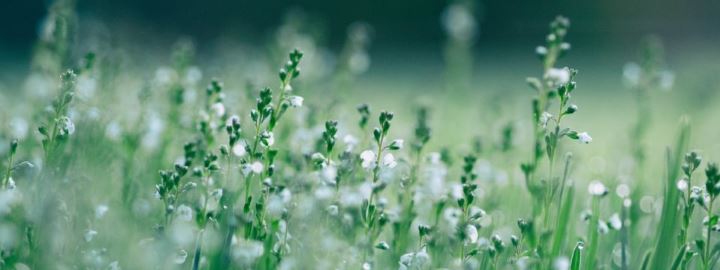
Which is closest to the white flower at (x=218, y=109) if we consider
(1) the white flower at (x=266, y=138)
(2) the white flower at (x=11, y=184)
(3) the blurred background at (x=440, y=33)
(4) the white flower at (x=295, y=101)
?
(4) the white flower at (x=295, y=101)

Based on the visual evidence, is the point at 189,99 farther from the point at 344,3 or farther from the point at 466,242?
the point at 344,3

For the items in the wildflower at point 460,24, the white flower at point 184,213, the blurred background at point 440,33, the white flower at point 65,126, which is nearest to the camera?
the white flower at point 184,213

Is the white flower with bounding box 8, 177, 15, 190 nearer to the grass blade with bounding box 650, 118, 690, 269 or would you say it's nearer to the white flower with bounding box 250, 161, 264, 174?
the white flower with bounding box 250, 161, 264, 174

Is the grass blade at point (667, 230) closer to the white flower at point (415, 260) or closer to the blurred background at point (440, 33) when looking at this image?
the white flower at point (415, 260)

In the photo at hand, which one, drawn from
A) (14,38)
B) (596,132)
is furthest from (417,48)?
(596,132)

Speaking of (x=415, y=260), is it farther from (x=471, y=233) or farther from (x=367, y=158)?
(x=367, y=158)

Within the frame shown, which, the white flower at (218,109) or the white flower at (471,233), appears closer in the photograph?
the white flower at (471,233)

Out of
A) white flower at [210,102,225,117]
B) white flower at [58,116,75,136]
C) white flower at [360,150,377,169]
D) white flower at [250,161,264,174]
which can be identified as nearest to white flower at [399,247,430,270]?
white flower at [360,150,377,169]

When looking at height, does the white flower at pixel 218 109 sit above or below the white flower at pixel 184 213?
above

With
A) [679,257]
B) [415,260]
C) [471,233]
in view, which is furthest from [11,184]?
[679,257]
